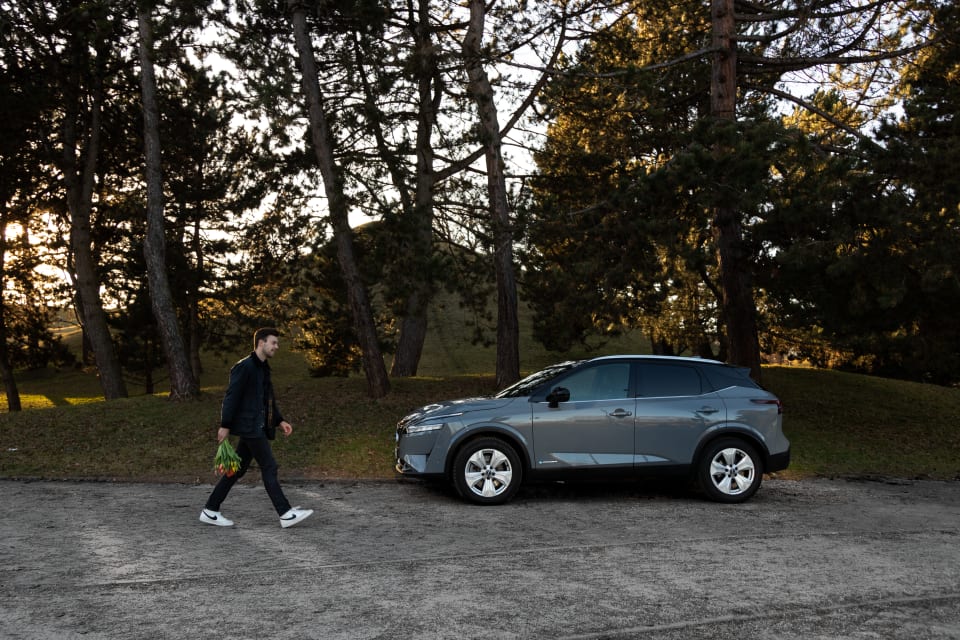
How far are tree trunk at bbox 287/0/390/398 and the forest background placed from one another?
0.22 ft

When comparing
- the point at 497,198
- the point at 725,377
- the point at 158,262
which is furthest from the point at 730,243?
the point at 158,262

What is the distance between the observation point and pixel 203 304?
3192 cm

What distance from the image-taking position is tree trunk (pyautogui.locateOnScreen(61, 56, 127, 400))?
22.2m

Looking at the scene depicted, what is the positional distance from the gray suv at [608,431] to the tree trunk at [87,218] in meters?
16.8

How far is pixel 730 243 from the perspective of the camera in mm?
15586

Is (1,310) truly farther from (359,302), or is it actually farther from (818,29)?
(818,29)

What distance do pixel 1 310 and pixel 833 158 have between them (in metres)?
30.5

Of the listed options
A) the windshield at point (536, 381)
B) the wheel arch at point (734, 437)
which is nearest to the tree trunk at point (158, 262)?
the windshield at point (536, 381)

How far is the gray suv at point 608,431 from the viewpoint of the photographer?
28.2 ft

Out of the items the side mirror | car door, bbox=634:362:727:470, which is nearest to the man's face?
the side mirror

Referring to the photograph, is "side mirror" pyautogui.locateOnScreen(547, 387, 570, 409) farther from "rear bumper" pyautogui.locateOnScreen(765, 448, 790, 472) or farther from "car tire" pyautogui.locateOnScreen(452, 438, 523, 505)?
"rear bumper" pyautogui.locateOnScreen(765, 448, 790, 472)

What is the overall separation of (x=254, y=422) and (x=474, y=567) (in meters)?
2.61

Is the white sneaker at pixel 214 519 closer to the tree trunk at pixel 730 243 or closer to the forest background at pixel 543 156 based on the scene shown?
the forest background at pixel 543 156

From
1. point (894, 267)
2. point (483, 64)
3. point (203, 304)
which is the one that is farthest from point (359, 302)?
point (203, 304)
